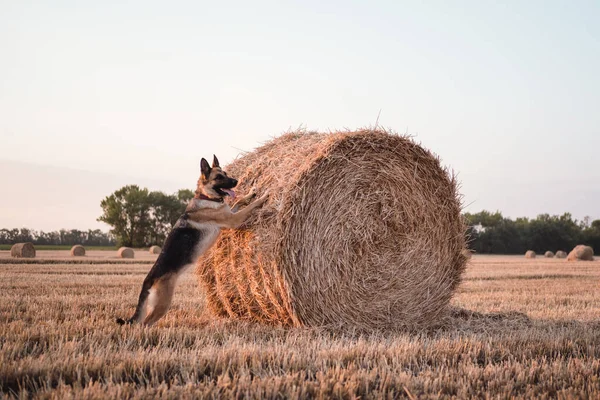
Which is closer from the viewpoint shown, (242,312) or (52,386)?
A: (52,386)

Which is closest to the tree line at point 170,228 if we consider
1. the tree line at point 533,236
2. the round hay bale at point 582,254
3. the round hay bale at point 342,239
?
the tree line at point 533,236

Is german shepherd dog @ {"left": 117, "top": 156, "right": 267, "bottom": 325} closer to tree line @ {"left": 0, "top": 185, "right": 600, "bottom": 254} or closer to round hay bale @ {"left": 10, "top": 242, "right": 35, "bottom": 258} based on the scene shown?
round hay bale @ {"left": 10, "top": 242, "right": 35, "bottom": 258}

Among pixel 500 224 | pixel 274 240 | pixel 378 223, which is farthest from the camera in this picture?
pixel 500 224

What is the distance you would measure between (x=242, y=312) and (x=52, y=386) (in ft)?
10.9

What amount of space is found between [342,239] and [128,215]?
5354 cm

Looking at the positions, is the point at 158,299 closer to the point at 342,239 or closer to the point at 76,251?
the point at 342,239

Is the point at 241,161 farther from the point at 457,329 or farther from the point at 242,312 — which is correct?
the point at 457,329

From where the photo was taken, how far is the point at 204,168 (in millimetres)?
6402

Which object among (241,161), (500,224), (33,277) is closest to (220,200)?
(241,161)

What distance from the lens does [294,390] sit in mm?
3422

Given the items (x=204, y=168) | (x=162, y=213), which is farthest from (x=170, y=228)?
(x=204, y=168)

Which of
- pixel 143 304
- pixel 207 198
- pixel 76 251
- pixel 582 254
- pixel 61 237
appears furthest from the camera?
pixel 61 237

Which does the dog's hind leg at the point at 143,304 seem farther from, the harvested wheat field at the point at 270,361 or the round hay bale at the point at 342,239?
the round hay bale at the point at 342,239

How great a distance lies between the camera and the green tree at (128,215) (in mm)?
55219
